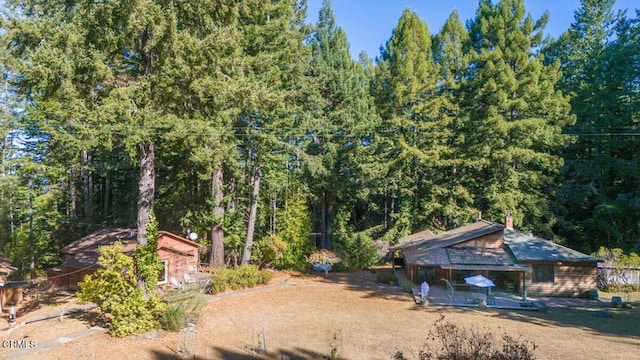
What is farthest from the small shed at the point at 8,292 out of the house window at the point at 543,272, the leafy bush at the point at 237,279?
the house window at the point at 543,272

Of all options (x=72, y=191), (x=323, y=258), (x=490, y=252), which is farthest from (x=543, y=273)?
(x=72, y=191)

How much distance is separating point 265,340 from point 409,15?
1095 inches

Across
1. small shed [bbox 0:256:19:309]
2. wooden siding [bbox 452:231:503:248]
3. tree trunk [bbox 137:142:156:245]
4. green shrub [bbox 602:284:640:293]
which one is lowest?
green shrub [bbox 602:284:640:293]

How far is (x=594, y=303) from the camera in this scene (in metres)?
17.8

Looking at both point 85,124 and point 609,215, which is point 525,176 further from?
point 85,124

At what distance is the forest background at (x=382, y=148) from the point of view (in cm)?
2292

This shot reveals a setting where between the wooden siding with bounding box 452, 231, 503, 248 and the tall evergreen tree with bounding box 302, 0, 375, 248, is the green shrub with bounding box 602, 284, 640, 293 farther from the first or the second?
the tall evergreen tree with bounding box 302, 0, 375, 248

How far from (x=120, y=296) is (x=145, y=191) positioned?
165 inches

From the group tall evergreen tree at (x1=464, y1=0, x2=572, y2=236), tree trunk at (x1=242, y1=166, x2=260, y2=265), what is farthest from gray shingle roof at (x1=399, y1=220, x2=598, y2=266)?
tree trunk at (x1=242, y1=166, x2=260, y2=265)

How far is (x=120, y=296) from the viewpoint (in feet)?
40.5

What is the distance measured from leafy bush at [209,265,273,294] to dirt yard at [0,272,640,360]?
121 cm

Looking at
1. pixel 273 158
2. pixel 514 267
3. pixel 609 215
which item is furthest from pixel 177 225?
pixel 609 215

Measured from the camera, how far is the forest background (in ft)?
75.2

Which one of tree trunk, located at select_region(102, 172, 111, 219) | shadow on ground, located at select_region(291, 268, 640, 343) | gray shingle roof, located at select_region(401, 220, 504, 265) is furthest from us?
tree trunk, located at select_region(102, 172, 111, 219)
